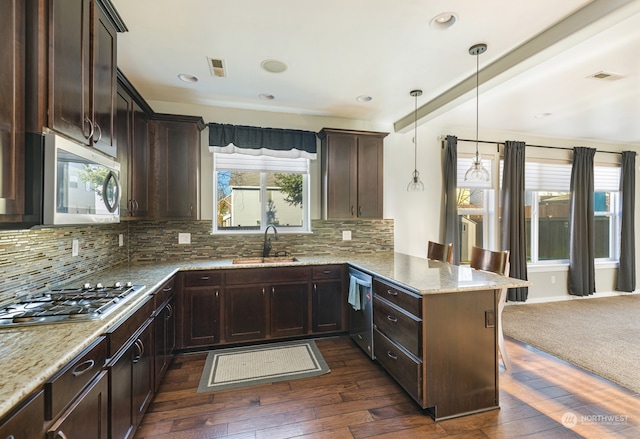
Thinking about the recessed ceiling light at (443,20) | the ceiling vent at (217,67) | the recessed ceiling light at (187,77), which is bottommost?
the recessed ceiling light at (443,20)

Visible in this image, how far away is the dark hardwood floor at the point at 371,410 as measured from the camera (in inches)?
74.5

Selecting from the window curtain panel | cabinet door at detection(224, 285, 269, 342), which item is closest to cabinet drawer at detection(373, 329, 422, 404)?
cabinet door at detection(224, 285, 269, 342)

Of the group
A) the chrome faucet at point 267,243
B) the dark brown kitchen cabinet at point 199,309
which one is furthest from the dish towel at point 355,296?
the dark brown kitchen cabinet at point 199,309

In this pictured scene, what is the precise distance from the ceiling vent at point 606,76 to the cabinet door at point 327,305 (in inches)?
123

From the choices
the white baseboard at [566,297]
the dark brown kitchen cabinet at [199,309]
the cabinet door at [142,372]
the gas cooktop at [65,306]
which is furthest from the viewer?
the white baseboard at [566,297]

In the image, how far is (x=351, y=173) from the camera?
3652 millimetres

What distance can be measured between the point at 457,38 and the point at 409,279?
1.78 metres

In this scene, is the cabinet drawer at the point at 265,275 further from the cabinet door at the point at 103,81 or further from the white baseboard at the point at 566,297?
the white baseboard at the point at 566,297

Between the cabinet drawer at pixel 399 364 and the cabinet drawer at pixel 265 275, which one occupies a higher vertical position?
the cabinet drawer at pixel 265 275

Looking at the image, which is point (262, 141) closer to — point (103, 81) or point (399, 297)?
point (103, 81)

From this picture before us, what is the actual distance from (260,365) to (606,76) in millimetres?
4172

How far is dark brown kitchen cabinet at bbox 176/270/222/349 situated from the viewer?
2.90 metres

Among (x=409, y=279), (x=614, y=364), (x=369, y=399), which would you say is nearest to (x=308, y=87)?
(x=409, y=279)

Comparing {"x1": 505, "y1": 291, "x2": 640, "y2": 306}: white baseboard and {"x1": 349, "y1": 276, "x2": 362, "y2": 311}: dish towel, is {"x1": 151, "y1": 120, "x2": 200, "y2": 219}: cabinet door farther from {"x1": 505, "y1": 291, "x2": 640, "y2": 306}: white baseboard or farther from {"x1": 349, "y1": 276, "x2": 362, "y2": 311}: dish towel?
{"x1": 505, "y1": 291, "x2": 640, "y2": 306}: white baseboard
